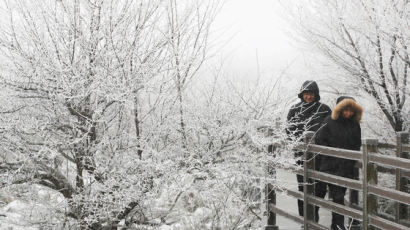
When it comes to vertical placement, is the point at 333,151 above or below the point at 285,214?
above

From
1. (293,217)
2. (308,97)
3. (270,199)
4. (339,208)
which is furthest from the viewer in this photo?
(270,199)

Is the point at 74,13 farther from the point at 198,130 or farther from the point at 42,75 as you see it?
the point at 198,130

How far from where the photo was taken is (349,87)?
959 centimetres

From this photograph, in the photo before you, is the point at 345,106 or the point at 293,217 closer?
the point at 345,106

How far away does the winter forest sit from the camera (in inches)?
219

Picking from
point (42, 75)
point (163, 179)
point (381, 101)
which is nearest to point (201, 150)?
point (163, 179)

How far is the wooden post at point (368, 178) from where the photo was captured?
15.3 ft

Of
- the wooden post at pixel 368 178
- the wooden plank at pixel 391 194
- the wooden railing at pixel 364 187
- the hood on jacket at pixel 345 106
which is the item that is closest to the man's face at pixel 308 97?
the hood on jacket at pixel 345 106

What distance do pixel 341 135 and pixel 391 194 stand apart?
157 cm

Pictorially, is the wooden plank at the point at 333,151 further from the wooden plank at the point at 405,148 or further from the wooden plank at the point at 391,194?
the wooden plank at the point at 405,148

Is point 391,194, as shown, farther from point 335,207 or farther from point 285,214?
point 285,214

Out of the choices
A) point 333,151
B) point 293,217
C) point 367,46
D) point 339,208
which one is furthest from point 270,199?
point 367,46

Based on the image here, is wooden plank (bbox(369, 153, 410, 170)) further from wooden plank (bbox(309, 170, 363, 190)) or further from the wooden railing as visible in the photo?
wooden plank (bbox(309, 170, 363, 190))

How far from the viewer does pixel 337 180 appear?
5215 millimetres
